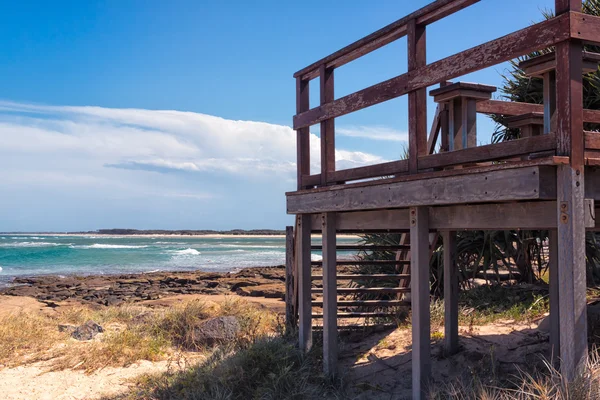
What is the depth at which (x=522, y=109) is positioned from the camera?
751 centimetres

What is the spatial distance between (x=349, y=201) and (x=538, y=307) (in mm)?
4269

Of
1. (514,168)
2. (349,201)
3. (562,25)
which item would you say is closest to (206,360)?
(349,201)

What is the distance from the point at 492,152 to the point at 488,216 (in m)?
0.57

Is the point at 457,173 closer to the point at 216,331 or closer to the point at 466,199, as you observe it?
the point at 466,199

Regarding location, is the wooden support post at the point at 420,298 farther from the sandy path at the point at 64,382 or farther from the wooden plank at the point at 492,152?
the sandy path at the point at 64,382

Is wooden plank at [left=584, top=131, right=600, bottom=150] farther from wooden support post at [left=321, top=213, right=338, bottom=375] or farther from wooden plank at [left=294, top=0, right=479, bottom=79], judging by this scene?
wooden support post at [left=321, top=213, right=338, bottom=375]

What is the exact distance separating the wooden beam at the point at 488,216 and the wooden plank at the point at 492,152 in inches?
15.8

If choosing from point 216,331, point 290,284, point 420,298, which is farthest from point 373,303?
point 420,298

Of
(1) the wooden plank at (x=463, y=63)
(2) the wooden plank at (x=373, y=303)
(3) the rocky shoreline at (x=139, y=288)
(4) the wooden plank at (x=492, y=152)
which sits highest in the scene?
(1) the wooden plank at (x=463, y=63)

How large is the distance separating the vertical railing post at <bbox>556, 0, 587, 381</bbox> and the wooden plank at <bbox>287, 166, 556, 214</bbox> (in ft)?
0.50

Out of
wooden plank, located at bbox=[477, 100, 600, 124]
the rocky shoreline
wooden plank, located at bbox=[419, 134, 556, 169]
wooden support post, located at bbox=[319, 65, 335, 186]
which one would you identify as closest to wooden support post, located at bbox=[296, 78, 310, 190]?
wooden support post, located at bbox=[319, 65, 335, 186]

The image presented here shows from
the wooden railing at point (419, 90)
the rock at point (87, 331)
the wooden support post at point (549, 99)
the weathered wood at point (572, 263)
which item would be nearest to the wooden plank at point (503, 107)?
the wooden railing at point (419, 90)

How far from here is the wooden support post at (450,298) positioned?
7.58 metres

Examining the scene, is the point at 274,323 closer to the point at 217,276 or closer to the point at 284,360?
the point at 284,360
